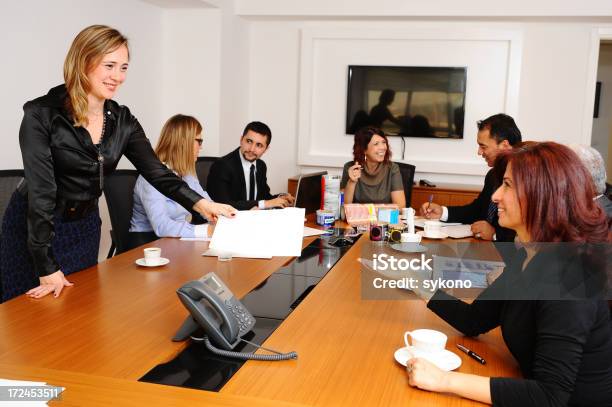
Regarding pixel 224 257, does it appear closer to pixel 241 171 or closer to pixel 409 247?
pixel 409 247

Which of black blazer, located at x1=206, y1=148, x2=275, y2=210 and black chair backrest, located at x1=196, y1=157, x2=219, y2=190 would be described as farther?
black chair backrest, located at x1=196, y1=157, x2=219, y2=190

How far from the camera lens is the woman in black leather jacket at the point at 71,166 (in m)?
1.91

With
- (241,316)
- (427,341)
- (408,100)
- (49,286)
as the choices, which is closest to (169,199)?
(49,286)

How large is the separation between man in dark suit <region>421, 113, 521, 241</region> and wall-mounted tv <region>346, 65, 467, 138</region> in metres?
2.12

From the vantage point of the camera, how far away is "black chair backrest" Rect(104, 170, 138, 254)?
290 centimetres

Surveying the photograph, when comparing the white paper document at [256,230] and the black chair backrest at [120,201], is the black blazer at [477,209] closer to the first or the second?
the white paper document at [256,230]

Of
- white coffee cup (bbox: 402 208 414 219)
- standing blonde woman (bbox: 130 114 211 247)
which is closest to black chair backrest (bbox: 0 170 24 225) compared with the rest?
standing blonde woman (bbox: 130 114 211 247)

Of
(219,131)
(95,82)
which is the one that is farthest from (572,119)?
(95,82)

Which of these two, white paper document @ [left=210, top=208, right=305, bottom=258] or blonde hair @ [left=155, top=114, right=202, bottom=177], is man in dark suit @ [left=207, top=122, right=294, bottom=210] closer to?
blonde hair @ [left=155, top=114, right=202, bottom=177]

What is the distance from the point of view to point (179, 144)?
3.03m

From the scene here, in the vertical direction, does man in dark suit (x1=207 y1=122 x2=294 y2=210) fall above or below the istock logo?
above

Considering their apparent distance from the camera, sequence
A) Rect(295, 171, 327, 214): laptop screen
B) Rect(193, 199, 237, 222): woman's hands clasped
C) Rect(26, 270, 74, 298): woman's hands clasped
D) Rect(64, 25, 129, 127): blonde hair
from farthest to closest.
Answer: Rect(295, 171, 327, 214): laptop screen < Rect(193, 199, 237, 222): woman's hands clasped < Rect(64, 25, 129, 127): blonde hair < Rect(26, 270, 74, 298): woman's hands clasped

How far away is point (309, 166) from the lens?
5742 millimetres

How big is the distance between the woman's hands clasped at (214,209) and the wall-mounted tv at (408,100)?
11.6 feet
